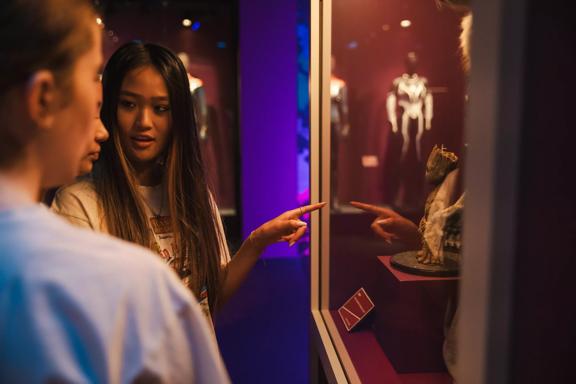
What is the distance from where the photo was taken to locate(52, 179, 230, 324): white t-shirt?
124 centimetres

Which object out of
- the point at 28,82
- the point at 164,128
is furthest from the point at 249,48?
the point at 28,82

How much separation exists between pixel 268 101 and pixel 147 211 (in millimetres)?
3753

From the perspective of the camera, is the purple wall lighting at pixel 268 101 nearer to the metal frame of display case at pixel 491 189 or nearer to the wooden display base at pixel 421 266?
the wooden display base at pixel 421 266

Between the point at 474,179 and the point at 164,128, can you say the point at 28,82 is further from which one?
the point at 164,128

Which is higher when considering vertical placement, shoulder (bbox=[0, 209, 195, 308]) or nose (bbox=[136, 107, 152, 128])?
nose (bbox=[136, 107, 152, 128])

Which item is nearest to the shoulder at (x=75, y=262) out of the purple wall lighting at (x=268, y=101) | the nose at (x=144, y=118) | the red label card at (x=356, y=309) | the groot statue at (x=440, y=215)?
the groot statue at (x=440, y=215)

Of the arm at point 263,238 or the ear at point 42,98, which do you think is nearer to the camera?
the ear at point 42,98


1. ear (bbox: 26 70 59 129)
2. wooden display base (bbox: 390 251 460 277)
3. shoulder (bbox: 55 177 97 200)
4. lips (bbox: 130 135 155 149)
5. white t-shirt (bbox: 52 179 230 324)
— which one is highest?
ear (bbox: 26 70 59 129)

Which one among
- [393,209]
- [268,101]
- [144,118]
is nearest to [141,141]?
[144,118]

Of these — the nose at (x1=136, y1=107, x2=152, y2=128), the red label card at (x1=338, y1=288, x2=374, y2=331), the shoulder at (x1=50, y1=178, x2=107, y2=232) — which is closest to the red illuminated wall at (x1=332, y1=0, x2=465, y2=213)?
the red label card at (x1=338, y1=288, x2=374, y2=331)

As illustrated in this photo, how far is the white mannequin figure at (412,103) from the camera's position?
1.38 meters

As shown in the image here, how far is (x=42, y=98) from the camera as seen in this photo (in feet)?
1.74

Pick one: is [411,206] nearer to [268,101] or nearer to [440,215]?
[440,215]

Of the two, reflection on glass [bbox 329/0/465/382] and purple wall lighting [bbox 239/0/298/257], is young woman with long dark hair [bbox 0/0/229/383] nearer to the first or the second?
reflection on glass [bbox 329/0/465/382]
